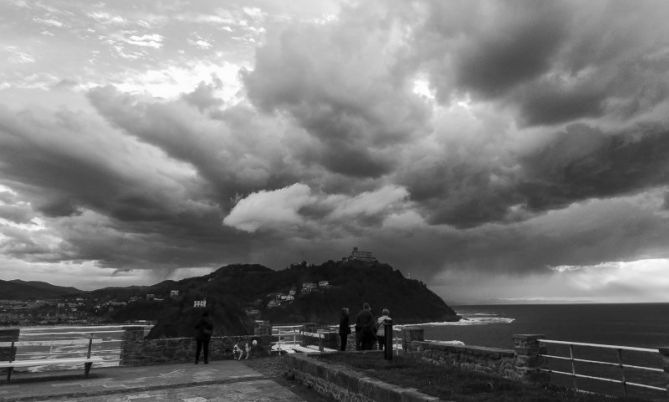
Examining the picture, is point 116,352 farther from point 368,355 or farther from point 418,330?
point 418,330

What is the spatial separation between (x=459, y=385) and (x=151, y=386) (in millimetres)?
7305

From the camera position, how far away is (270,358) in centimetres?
1614

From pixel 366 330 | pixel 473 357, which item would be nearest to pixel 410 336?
pixel 366 330

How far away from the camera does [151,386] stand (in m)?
10.7

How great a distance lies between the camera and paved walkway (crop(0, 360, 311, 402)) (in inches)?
379

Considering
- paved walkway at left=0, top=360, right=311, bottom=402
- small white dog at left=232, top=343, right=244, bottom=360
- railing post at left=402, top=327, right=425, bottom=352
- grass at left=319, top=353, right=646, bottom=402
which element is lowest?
paved walkway at left=0, top=360, right=311, bottom=402

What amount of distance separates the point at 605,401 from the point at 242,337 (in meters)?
12.6

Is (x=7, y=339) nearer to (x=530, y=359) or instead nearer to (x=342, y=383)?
(x=342, y=383)

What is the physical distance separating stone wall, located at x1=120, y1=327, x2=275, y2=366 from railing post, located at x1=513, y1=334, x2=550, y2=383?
988 cm

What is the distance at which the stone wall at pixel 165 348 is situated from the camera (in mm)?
14430

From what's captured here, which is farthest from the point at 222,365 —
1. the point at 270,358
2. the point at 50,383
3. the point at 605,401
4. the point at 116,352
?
the point at 605,401

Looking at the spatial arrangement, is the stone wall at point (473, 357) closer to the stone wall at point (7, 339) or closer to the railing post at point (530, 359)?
the railing post at point (530, 359)

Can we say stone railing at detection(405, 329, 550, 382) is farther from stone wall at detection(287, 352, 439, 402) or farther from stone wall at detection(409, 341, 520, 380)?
stone wall at detection(287, 352, 439, 402)

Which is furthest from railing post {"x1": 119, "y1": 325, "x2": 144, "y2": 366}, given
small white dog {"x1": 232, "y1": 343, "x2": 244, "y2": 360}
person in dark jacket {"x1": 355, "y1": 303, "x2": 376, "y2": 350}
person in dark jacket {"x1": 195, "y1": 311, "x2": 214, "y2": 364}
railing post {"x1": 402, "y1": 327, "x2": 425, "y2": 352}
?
railing post {"x1": 402, "y1": 327, "x2": 425, "y2": 352}
